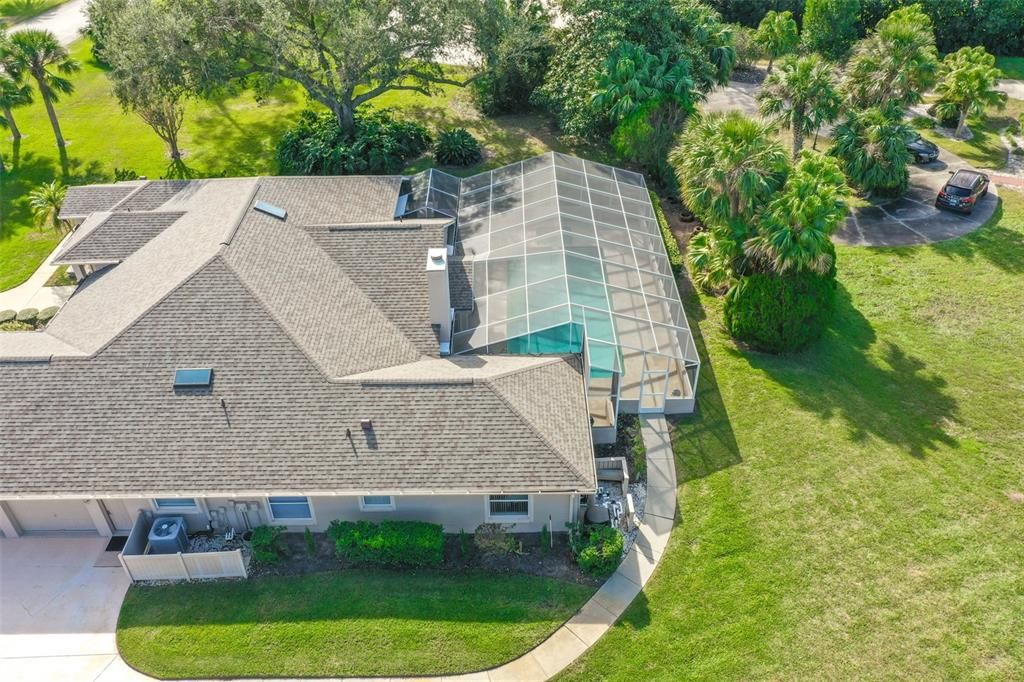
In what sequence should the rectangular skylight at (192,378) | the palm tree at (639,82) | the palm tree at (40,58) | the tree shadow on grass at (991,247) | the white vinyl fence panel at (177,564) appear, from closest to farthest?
the white vinyl fence panel at (177,564) < the rectangular skylight at (192,378) < the tree shadow on grass at (991,247) < the palm tree at (639,82) < the palm tree at (40,58)

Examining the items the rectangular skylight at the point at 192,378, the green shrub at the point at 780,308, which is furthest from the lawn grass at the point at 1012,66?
the rectangular skylight at the point at 192,378

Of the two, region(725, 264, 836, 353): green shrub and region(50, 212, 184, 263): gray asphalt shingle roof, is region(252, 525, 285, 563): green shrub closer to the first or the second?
region(50, 212, 184, 263): gray asphalt shingle roof

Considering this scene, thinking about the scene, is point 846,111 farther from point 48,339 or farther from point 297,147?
point 48,339

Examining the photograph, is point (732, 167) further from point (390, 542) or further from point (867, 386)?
point (390, 542)

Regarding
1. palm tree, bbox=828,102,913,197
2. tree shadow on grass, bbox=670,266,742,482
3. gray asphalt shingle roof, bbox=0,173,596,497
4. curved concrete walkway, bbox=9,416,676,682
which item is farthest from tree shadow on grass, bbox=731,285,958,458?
palm tree, bbox=828,102,913,197

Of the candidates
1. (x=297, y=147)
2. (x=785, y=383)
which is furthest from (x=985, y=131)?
(x=297, y=147)

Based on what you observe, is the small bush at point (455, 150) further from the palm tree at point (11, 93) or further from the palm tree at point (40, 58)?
the palm tree at point (11, 93)
